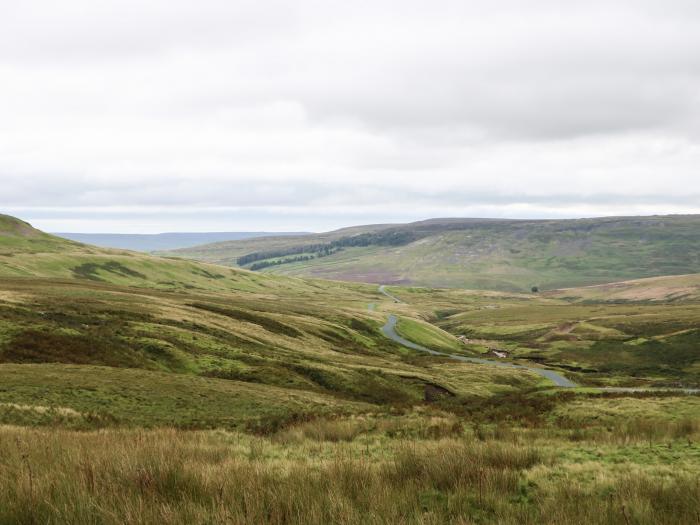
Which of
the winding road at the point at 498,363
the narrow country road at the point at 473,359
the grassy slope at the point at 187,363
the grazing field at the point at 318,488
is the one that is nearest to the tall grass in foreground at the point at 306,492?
the grazing field at the point at 318,488

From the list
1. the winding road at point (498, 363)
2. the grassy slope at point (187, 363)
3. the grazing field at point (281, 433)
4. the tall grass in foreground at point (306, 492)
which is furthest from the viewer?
the winding road at point (498, 363)

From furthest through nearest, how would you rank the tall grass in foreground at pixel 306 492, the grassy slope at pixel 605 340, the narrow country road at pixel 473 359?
the grassy slope at pixel 605 340 → the narrow country road at pixel 473 359 → the tall grass in foreground at pixel 306 492

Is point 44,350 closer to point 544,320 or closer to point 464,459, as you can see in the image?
point 464,459

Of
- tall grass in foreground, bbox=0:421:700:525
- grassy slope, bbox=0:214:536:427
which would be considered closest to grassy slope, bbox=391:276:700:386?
grassy slope, bbox=0:214:536:427

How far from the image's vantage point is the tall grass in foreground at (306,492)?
6.00 m

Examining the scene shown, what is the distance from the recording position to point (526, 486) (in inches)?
362

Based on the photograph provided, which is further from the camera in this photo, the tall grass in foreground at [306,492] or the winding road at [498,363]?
the winding road at [498,363]

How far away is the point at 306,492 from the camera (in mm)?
6848

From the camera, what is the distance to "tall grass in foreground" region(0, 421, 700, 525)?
600 cm

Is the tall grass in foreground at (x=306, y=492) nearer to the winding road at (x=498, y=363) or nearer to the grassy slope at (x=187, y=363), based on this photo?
the grassy slope at (x=187, y=363)

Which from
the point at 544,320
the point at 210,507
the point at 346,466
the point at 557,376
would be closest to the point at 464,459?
the point at 346,466

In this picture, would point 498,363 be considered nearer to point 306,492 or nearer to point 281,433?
point 281,433

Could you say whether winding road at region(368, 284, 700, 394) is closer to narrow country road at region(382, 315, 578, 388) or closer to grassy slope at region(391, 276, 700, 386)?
narrow country road at region(382, 315, 578, 388)

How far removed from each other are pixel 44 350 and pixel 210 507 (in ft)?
130
